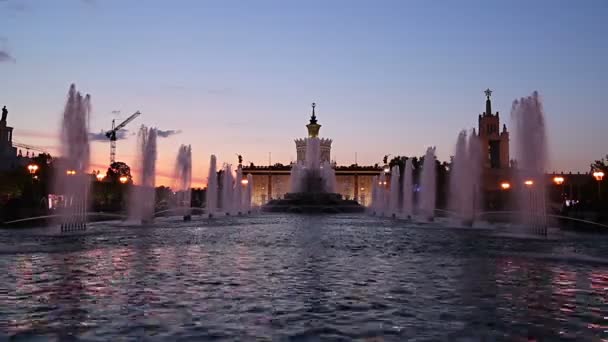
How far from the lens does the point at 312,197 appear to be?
5981 cm

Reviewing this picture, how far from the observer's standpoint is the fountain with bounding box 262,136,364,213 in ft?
187

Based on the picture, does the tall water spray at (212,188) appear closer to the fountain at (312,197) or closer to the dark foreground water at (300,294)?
the fountain at (312,197)

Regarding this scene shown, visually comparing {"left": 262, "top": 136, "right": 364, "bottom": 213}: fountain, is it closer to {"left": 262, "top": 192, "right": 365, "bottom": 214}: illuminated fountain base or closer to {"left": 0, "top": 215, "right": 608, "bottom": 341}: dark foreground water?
{"left": 262, "top": 192, "right": 365, "bottom": 214}: illuminated fountain base

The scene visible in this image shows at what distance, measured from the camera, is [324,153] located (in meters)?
131

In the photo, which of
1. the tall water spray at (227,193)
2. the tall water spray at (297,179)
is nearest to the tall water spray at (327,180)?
the tall water spray at (297,179)

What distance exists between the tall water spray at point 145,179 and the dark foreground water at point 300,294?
57.0 feet

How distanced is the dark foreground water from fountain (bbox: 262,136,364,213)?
40.1 metres

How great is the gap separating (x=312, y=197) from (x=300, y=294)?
50.7 m

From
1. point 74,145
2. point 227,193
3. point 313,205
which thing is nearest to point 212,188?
point 227,193

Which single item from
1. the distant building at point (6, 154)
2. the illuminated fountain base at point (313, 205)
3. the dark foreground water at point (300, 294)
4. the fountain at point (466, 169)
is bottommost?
the dark foreground water at point (300, 294)

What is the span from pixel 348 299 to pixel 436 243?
1157 centimetres

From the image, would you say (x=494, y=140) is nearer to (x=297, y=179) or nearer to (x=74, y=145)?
(x=297, y=179)

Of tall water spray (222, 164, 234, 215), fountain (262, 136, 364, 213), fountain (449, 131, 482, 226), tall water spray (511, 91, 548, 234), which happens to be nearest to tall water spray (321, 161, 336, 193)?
fountain (262, 136, 364, 213)

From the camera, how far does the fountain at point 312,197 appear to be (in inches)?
2249
